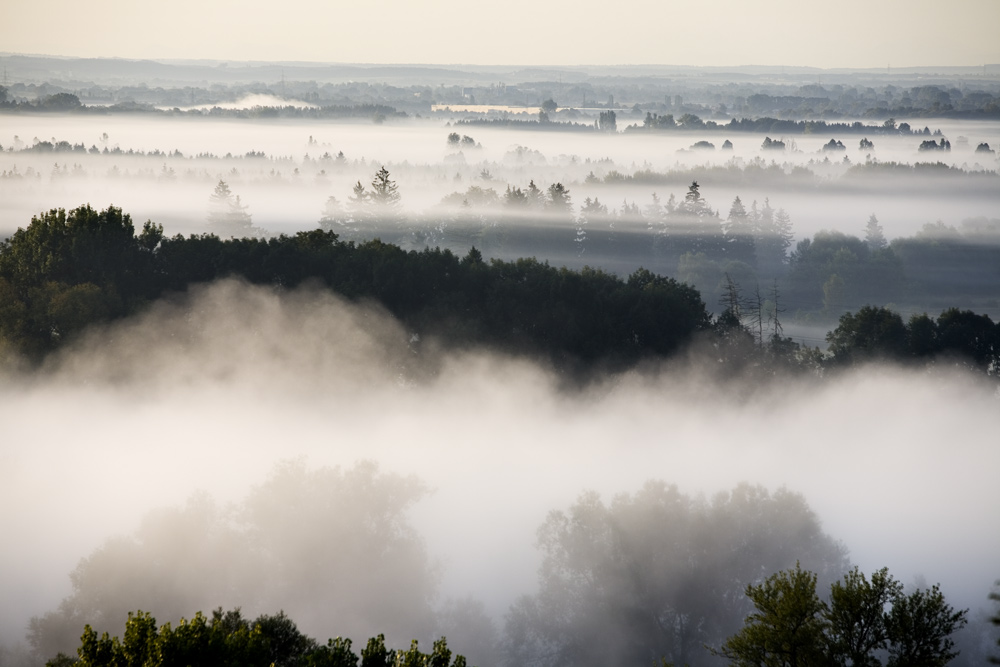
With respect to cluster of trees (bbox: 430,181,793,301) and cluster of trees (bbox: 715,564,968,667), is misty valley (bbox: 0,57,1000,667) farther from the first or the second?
cluster of trees (bbox: 430,181,793,301)

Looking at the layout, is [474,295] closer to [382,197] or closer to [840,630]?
[840,630]

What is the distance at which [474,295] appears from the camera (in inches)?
2499

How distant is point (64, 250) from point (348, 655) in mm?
47238

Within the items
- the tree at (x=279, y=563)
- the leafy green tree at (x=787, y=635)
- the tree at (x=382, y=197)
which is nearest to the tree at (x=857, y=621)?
the leafy green tree at (x=787, y=635)

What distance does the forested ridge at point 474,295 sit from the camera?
198 ft

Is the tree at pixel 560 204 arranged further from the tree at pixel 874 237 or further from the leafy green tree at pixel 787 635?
the leafy green tree at pixel 787 635

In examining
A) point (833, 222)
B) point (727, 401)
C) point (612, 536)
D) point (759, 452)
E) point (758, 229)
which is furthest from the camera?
point (833, 222)

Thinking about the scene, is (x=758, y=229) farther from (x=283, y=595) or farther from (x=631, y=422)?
(x=283, y=595)

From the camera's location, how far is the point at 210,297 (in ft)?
198

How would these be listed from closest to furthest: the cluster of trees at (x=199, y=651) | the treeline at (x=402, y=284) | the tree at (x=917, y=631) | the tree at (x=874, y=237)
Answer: the cluster of trees at (x=199, y=651) → the tree at (x=917, y=631) → the treeline at (x=402, y=284) → the tree at (x=874, y=237)

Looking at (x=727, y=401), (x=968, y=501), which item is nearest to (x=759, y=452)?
(x=727, y=401)

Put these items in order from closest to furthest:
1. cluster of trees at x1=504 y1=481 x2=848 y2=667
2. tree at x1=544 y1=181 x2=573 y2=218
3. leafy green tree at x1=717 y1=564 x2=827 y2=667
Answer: leafy green tree at x1=717 y1=564 x2=827 y2=667 → cluster of trees at x1=504 y1=481 x2=848 y2=667 → tree at x1=544 y1=181 x2=573 y2=218

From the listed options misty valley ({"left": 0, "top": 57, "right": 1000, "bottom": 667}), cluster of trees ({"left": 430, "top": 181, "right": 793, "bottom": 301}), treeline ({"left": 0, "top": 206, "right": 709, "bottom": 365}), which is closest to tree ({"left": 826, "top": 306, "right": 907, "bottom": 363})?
misty valley ({"left": 0, "top": 57, "right": 1000, "bottom": 667})

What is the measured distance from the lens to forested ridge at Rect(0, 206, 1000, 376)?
60.3 m
